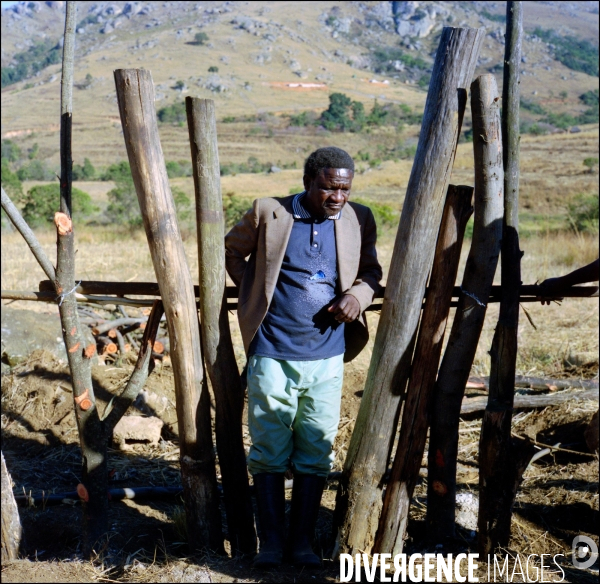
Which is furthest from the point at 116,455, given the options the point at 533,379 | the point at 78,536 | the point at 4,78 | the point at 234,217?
the point at 4,78

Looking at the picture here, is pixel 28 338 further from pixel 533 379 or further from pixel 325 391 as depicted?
pixel 533 379

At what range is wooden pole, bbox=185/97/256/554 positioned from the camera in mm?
3039

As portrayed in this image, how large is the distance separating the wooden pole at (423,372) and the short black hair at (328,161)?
0.50 metres

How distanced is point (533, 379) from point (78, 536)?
336cm

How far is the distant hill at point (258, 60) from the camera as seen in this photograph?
175ft

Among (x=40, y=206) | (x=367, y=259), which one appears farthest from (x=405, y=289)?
(x=40, y=206)

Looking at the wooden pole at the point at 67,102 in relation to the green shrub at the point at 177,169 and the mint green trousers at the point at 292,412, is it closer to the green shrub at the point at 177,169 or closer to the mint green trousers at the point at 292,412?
the mint green trousers at the point at 292,412

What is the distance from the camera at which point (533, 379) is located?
17.0ft

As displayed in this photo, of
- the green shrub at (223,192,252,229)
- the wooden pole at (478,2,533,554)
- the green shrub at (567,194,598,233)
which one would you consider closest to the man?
the wooden pole at (478,2,533,554)

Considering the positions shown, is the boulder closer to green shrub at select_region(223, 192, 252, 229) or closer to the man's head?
the man's head

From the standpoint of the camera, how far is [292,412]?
3.13 m

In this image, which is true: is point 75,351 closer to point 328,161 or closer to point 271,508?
point 271,508

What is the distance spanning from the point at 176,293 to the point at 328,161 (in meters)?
0.91

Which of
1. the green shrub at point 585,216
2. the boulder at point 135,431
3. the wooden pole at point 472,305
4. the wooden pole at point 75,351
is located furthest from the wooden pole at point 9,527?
the green shrub at point 585,216
